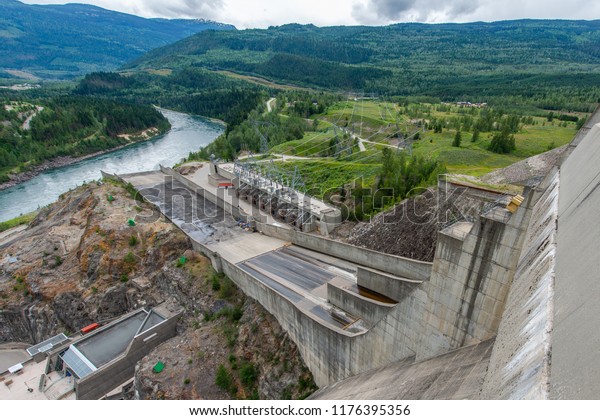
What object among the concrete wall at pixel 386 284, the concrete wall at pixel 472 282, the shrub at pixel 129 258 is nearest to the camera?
the concrete wall at pixel 472 282

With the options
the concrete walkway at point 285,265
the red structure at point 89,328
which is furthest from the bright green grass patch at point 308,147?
the red structure at point 89,328

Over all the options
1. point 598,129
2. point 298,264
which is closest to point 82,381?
point 298,264

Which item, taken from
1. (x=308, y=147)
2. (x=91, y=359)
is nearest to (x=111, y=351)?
(x=91, y=359)

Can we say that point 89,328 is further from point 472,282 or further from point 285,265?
point 472,282

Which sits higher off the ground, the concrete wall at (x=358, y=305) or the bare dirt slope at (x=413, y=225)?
the bare dirt slope at (x=413, y=225)

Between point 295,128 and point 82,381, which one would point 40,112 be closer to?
point 295,128

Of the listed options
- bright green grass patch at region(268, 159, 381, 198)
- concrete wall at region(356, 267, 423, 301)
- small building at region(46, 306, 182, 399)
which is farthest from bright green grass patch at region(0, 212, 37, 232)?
concrete wall at region(356, 267, 423, 301)

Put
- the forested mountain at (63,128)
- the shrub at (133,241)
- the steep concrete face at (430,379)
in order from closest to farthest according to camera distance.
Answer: the steep concrete face at (430,379) → the shrub at (133,241) → the forested mountain at (63,128)

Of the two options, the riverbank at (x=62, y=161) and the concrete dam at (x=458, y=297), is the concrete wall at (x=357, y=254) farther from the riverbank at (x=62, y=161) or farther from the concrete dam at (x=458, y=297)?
the riverbank at (x=62, y=161)

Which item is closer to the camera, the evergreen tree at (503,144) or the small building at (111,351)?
the small building at (111,351)
